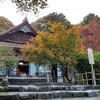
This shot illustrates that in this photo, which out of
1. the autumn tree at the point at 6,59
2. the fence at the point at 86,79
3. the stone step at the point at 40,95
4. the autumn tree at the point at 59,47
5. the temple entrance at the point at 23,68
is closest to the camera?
the stone step at the point at 40,95

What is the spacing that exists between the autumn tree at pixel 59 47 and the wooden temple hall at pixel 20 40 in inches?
345

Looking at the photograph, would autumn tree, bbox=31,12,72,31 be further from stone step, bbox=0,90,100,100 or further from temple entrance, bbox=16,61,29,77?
stone step, bbox=0,90,100,100

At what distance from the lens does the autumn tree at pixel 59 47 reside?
15438 millimetres

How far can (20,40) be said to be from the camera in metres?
26.9

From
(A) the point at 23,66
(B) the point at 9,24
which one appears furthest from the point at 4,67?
(B) the point at 9,24

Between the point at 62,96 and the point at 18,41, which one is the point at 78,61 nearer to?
the point at 62,96

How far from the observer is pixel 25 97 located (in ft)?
18.0

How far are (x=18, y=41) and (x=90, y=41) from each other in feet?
30.5

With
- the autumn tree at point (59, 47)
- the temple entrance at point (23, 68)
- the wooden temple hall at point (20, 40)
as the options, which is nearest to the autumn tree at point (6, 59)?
the autumn tree at point (59, 47)

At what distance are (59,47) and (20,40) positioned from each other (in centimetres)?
1226

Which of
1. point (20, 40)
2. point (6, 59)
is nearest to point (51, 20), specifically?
point (20, 40)

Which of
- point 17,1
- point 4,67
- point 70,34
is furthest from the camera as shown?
point 4,67

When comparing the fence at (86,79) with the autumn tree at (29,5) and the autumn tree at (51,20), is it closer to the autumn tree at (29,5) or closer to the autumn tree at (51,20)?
the autumn tree at (29,5)

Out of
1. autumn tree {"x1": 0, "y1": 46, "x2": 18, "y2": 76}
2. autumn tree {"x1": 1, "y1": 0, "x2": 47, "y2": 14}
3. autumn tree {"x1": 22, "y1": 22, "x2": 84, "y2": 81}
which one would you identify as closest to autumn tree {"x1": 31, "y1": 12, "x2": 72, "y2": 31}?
autumn tree {"x1": 0, "y1": 46, "x2": 18, "y2": 76}
